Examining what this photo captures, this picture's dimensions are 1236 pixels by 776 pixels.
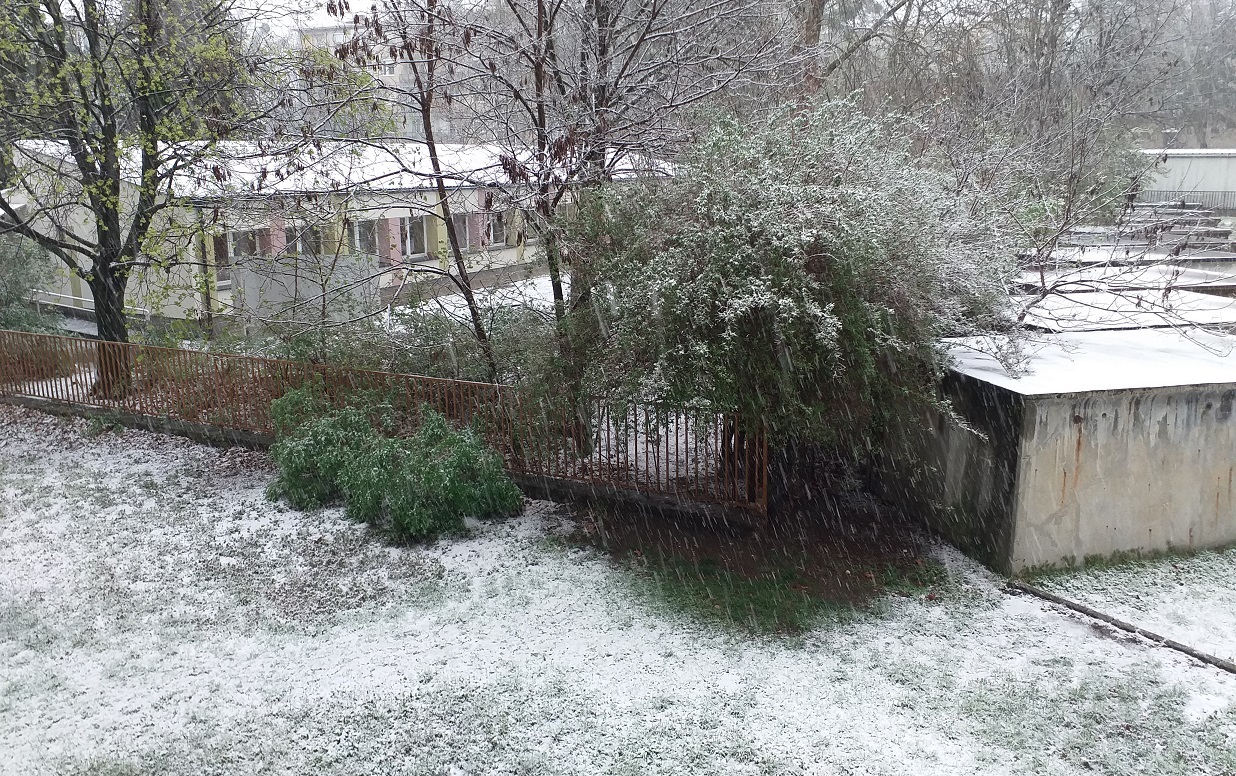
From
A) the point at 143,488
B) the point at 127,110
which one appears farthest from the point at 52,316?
the point at 143,488

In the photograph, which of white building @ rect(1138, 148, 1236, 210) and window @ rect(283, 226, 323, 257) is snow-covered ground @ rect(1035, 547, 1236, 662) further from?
white building @ rect(1138, 148, 1236, 210)

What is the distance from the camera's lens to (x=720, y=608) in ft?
21.0

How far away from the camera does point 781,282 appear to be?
6.45 meters

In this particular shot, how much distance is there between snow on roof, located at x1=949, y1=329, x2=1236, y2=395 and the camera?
668cm

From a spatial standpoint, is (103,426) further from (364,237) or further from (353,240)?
(364,237)

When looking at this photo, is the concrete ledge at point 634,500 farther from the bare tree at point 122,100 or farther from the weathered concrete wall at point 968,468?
the bare tree at point 122,100

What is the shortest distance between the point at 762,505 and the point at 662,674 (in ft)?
7.66

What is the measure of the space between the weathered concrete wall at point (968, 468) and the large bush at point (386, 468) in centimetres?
369

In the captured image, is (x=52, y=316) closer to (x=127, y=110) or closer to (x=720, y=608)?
(x=127, y=110)

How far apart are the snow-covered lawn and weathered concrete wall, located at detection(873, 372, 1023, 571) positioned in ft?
1.13

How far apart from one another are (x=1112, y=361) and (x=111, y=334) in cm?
1373

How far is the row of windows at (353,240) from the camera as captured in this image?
32.1 ft

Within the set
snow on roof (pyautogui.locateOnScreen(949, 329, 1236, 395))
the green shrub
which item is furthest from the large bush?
snow on roof (pyautogui.locateOnScreen(949, 329, 1236, 395))

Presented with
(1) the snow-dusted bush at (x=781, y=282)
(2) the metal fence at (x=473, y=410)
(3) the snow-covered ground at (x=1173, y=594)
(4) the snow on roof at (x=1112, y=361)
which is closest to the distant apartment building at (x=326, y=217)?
(2) the metal fence at (x=473, y=410)
